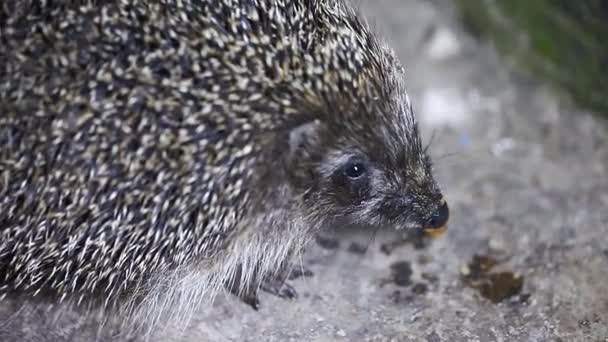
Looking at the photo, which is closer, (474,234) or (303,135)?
(303,135)

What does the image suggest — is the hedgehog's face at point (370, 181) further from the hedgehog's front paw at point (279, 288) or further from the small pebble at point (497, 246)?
the small pebble at point (497, 246)

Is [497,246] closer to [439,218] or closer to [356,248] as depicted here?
[439,218]

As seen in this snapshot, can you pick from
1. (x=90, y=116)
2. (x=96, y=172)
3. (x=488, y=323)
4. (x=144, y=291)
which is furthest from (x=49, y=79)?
(x=488, y=323)

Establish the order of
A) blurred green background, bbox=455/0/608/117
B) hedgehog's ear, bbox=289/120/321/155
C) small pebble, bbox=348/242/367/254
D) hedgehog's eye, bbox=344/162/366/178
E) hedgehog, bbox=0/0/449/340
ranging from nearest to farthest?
hedgehog, bbox=0/0/449/340
hedgehog's ear, bbox=289/120/321/155
hedgehog's eye, bbox=344/162/366/178
small pebble, bbox=348/242/367/254
blurred green background, bbox=455/0/608/117

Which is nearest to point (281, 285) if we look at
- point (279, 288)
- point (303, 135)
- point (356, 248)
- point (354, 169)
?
point (279, 288)

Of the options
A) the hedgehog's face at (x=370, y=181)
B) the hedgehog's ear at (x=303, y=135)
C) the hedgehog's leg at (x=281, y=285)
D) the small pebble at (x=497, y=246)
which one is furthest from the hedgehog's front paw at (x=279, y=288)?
the small pebble at (x=497, y=246)

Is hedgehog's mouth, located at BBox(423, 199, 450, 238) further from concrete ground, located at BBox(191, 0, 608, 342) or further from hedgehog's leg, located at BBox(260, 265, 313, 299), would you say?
hedgehog's leg, located at BBox(260, 265, 313, 299)

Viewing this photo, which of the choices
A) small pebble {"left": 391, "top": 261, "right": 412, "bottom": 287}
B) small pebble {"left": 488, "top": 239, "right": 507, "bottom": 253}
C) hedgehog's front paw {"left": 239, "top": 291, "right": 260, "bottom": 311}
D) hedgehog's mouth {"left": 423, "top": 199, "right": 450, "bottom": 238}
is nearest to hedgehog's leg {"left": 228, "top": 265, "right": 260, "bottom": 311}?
hedgehog's front paw {"left": 239, "top": 291, "right": 260, "bottom": 311}

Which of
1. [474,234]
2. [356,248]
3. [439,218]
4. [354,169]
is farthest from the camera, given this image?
[474,234]

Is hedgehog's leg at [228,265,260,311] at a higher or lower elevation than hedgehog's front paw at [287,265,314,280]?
lower
